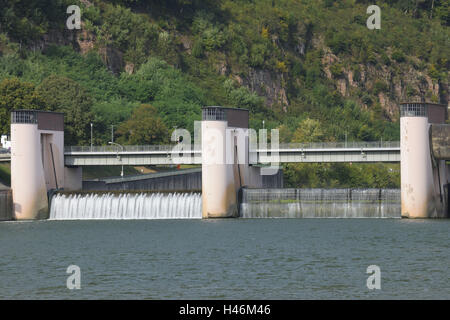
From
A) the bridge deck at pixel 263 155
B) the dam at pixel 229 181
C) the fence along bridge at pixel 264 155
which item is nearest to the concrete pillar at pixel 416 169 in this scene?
the dam at pixel 229 181

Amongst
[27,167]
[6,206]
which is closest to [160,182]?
[27,167]

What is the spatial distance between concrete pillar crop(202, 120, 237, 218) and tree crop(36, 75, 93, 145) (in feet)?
155

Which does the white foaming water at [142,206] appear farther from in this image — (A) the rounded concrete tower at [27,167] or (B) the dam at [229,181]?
(A) the rounded concrete tower at [27,167]

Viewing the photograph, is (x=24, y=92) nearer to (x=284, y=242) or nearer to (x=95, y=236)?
(x=95, y=236)

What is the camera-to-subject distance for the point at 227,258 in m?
87.5

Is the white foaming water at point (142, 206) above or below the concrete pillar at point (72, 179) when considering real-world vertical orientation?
below

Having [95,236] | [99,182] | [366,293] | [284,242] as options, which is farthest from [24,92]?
[366,293]

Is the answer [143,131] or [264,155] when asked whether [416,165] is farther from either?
[143,131]

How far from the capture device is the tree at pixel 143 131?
179875 millimetres

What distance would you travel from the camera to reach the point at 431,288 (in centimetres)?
6888

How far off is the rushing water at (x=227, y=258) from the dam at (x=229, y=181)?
12.1ft

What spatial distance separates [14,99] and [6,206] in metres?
34.8

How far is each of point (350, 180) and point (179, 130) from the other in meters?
35.4

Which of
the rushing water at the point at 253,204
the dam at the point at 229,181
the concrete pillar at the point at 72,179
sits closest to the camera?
the dam at the point at 229,181
